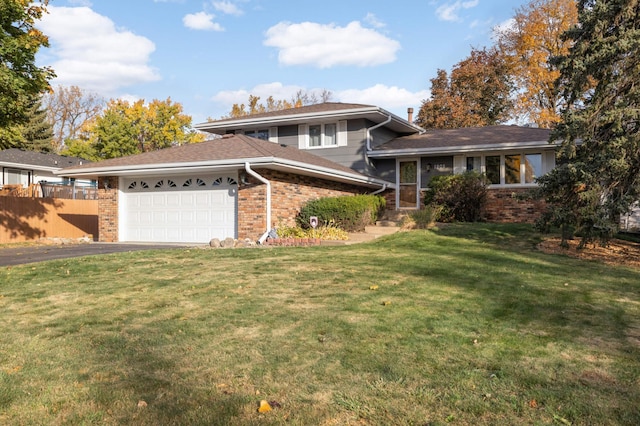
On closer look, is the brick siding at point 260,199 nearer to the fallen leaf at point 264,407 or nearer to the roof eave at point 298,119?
the roof eave at point 298,119

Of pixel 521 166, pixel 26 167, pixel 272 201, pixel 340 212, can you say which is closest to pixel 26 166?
pixel 26 167

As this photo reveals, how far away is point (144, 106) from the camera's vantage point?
120 feet

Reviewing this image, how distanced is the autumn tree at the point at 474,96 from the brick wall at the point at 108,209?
22.1 metres

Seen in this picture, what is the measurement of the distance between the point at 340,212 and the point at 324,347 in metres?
11.1

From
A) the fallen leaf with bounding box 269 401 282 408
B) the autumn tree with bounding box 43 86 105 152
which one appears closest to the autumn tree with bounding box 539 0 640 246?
the fallen leaf with bounding box 269 401 282 408

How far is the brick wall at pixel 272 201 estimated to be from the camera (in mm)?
14492

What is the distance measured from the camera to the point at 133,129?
35156mm

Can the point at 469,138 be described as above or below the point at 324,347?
above

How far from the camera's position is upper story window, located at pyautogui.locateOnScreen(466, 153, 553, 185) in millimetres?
18609

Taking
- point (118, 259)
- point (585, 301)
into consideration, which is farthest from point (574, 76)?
point (118, 259)

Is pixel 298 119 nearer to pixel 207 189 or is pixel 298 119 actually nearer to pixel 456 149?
pixel 207 189

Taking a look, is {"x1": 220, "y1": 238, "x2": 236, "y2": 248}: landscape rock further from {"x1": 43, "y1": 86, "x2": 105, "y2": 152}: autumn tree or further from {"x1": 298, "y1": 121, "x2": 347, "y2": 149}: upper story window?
{"x1": 43, "y1": 86, "x2": 105, "y2": 152}: autumn tree

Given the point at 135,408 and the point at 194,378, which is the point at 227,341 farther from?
the point at 135,408

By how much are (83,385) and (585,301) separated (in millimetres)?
5548
